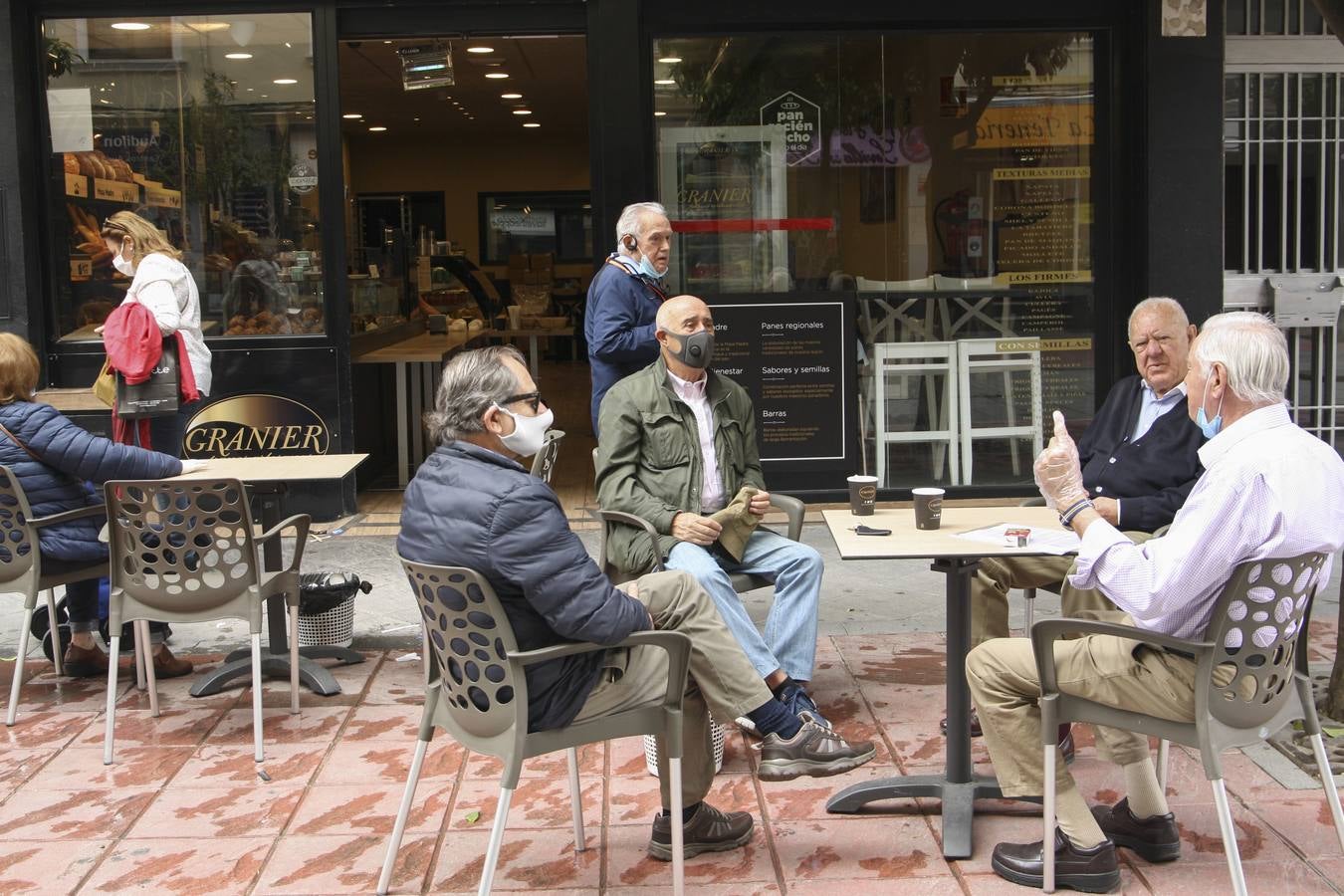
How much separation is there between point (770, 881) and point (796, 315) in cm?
464

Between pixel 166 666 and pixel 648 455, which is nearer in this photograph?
pixel 648 455

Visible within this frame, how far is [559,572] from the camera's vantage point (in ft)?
10.2

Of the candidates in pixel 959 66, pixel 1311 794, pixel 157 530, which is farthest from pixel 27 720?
pixel 959 66

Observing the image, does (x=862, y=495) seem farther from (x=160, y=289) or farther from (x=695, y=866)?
(x=160, y=289)

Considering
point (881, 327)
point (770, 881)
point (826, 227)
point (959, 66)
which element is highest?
point (959, 66)

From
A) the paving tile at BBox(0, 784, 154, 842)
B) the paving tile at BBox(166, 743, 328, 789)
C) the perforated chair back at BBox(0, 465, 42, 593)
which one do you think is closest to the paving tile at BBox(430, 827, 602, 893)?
the paving tile at BBox(166, 743, 328, 789)

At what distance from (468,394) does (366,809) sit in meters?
1.44

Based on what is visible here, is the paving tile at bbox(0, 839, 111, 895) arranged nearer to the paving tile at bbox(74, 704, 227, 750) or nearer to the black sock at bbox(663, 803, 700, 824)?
the paving tile at bbox(74, 704, 227, 750)

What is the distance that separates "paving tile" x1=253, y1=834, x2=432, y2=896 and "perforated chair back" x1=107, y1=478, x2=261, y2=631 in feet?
3.20

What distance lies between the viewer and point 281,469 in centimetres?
519

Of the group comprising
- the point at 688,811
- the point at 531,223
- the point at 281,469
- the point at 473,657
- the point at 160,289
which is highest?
the point at 531,223

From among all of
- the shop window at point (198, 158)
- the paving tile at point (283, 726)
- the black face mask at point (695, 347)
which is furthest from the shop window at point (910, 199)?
the paving tile at point (283, 726)

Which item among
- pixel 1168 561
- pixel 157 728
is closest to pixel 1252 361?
pixel 1168 561

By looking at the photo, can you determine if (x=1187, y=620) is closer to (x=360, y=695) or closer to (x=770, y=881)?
(x=770, y=881)
